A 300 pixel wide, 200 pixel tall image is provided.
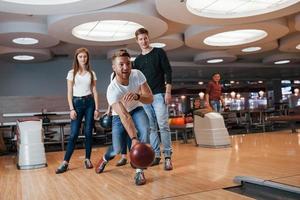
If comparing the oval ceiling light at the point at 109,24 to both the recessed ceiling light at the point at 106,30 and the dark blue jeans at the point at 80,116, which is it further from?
the dark blue jeans at the point at 80,116

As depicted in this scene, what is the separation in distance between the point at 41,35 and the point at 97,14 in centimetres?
197

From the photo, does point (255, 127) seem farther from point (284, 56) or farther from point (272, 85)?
point (272, 85)

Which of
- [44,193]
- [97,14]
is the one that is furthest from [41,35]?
[44,193]

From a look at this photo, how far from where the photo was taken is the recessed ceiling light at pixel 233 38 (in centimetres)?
875

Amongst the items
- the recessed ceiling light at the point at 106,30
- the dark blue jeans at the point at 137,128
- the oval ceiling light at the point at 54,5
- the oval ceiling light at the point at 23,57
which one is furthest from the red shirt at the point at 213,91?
the oval ceiling light at the point at 23,57

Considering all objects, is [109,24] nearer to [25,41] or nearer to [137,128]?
[25,41]

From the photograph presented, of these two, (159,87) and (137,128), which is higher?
(159,87)

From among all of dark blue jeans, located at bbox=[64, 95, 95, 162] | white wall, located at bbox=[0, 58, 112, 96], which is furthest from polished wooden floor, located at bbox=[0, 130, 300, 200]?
white wall, located at bbox=[0, 58, 112, 96]

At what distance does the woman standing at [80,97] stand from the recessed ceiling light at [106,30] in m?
3.62

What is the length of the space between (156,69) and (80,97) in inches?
36.1

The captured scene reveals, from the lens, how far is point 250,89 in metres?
21.8

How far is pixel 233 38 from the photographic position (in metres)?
9.35

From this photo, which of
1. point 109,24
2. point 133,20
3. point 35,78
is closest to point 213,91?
point 133,20

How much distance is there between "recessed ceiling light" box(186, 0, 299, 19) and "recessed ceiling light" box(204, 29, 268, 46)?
2.20 m
